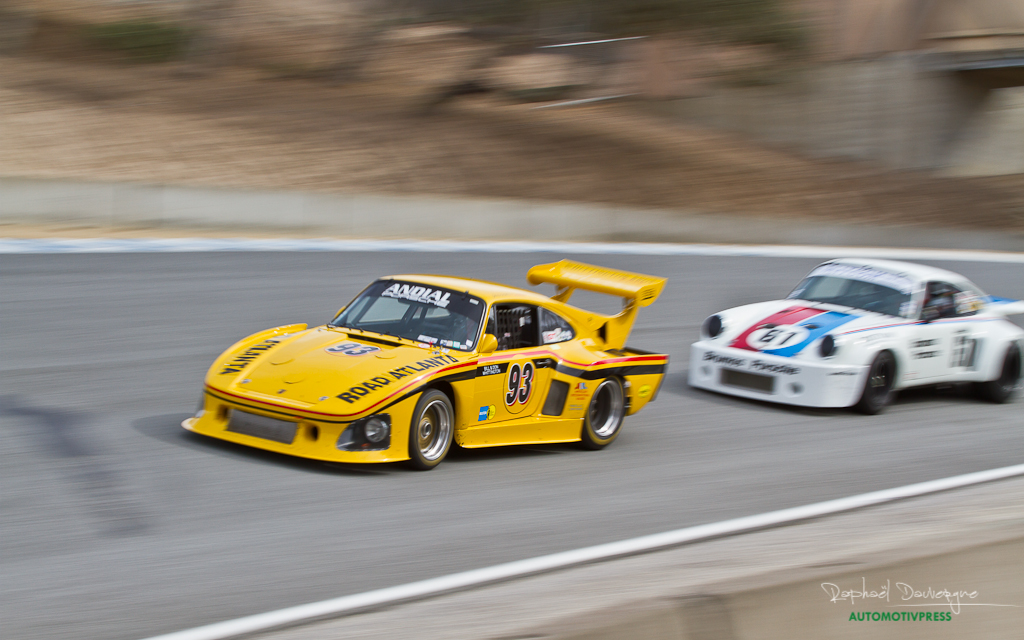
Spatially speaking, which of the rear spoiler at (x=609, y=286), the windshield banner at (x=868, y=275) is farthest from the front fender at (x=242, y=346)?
the windshield banner at (x=868, y=275)

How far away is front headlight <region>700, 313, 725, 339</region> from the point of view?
396 inches

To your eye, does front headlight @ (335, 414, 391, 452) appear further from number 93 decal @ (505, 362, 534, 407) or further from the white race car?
the white race car

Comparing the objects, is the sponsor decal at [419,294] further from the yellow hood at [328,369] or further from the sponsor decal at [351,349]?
the sponsor decal at [351,349]

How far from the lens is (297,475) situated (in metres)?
5.95

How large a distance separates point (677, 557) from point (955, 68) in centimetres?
2679

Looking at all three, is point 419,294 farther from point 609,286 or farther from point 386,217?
point 386,217

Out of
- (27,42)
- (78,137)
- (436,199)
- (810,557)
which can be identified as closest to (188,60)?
(27,42)

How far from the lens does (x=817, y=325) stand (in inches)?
378

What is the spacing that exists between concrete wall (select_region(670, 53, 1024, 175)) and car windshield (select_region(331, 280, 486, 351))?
2389cm

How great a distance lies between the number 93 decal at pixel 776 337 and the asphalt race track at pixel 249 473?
0.58m

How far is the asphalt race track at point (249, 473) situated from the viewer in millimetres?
4457

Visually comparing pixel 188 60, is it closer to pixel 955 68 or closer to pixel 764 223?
pixel 764 223

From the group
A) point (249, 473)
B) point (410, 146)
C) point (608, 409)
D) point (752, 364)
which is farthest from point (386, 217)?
point (249, 473)

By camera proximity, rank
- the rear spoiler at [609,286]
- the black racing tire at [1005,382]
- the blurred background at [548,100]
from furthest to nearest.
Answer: the blurred background at [548,100], the black racing tire at [1005,382], the rear spoiler at [609,286]
